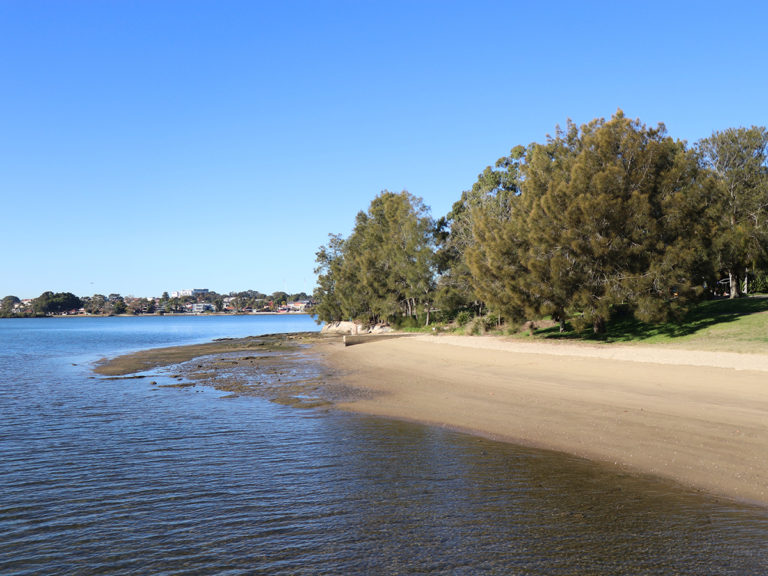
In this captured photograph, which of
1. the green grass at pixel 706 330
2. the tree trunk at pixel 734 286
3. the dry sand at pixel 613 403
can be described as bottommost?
the dry sand at pixel 613 403

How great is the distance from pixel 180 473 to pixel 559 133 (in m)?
39.0

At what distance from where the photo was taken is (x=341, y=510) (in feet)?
30.9

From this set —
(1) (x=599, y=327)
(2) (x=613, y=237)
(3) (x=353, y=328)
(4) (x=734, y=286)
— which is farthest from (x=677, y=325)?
(3) (x=353, y=328)

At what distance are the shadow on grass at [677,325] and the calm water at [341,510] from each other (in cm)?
2315

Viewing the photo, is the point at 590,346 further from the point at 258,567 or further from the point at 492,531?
the point at 258,567

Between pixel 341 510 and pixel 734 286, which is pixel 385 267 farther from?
pixel 341 510

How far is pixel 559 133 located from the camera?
42.3 m

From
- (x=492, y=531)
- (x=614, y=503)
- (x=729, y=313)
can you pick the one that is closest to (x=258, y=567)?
A: (x=492, y=531)

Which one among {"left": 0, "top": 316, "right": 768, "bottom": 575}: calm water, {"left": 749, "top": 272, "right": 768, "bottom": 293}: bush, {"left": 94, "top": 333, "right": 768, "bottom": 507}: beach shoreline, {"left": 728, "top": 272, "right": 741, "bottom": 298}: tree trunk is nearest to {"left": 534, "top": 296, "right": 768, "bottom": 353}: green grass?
{"left": 94, "top": 333, "right": 768, "bottom": 507}: beach shoreline

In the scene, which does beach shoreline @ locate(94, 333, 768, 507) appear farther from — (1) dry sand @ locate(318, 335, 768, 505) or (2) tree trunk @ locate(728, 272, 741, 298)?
(2) tree trunk @ locate(728, 272, 741, 298)

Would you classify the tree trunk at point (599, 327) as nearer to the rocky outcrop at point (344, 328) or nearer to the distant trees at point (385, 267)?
the distant trees at point (385, 267)

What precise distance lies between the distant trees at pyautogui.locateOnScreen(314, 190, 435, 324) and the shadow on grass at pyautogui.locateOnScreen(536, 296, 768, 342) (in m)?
26.1

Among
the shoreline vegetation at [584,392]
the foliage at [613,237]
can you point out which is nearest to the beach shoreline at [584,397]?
the shoreline vegetation at [584,392]

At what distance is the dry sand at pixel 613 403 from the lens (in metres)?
11.3
